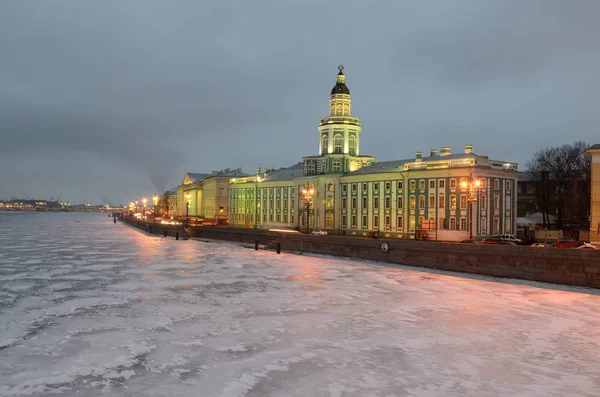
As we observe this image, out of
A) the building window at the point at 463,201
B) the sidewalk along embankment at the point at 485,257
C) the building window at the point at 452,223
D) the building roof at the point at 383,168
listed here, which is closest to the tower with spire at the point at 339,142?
the building roof at the point at 383,168

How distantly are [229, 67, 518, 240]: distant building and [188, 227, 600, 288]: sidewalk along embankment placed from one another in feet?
15.5

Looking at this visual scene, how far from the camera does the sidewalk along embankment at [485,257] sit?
99.2 ft

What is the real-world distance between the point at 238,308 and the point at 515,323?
1210cm

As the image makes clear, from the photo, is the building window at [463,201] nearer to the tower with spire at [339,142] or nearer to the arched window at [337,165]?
the tower with spire at [339,142]

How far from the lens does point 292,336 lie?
18312 millimetres

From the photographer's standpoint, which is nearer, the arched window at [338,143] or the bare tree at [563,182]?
the bare tree at [563,182]

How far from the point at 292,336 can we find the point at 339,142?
2503 inches

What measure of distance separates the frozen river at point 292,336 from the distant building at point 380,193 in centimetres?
1774

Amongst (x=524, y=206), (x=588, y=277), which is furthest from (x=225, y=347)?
(x=524, y=206)

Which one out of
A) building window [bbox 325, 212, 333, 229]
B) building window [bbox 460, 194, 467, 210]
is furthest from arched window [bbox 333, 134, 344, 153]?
building window [bbox 460, 194, 467, 210]

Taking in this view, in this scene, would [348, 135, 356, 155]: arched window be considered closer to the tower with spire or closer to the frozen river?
the tower with spire

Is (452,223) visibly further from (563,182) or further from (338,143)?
(338,143)

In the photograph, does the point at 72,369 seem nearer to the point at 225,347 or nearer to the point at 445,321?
the point at 225,347

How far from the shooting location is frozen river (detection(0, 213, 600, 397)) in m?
13.4
